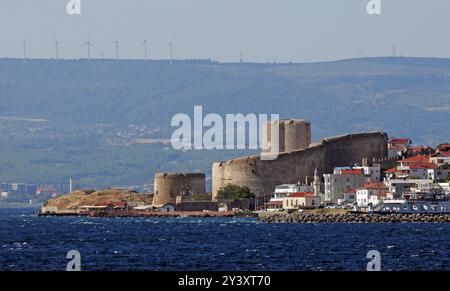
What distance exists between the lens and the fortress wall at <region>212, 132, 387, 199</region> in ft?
449

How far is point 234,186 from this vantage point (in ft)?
451

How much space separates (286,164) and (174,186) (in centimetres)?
1129

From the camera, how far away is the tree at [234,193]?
135500 mm

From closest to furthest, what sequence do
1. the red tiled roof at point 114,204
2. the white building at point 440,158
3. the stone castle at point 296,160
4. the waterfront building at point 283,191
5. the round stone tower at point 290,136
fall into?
the waterfront building at point 283,191
the white building at point 440,158
the stone castle at point 296,160
the round stone tower at point 290,136
the red tiled roof at point 114,204

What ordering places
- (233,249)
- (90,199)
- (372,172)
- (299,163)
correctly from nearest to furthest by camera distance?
(233,249) < (372,172) < (299,163) < (90,199)

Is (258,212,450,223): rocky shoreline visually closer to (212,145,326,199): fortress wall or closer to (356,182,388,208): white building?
(356,182,388,208): white building

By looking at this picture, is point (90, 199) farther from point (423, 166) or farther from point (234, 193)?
point (423, 166)

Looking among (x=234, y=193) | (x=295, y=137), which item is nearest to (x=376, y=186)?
(x=234, y=193)

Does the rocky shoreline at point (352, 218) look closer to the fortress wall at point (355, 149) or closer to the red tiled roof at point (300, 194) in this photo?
the red tiled roof at point (300, 194)

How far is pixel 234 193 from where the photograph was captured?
136m

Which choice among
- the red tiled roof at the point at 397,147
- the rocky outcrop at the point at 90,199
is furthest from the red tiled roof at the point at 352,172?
the rocky outcrop at the point at 90,199

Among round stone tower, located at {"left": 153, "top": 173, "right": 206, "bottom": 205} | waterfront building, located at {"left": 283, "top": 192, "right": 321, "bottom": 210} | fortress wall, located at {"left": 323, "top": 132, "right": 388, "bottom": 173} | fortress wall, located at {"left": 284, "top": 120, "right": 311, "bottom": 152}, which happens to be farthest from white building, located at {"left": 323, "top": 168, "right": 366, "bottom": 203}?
round stone tower, located at {"left": 153, "top": 173, "right": 206, "bottom": 205}

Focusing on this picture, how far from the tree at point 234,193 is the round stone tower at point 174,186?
549 cm
